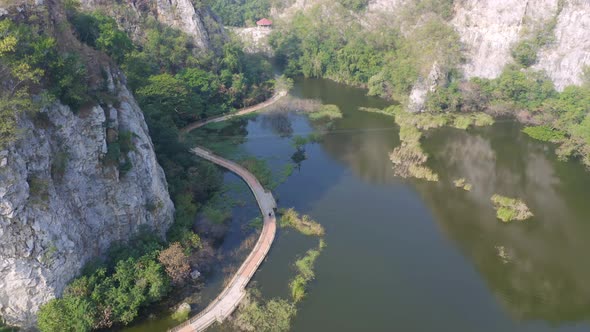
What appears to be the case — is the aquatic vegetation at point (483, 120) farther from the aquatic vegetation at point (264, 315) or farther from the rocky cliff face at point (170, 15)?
the aquatic vegetation at point (264, 315)

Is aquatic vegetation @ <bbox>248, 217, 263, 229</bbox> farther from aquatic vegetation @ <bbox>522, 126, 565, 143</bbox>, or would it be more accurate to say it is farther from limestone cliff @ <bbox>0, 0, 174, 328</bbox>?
aquatic vegetation @ <bbox>522, 126, 565, 143</bbox>

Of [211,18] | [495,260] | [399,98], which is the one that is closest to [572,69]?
[399,98]

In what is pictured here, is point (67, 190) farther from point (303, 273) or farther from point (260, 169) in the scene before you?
point (260, 169)

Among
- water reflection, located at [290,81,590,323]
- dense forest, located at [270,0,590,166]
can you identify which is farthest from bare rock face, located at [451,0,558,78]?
water reflection, located at [290,81,590,323]

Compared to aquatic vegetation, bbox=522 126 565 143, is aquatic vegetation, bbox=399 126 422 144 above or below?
above

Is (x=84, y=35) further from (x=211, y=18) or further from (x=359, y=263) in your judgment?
(x=211, y=18)

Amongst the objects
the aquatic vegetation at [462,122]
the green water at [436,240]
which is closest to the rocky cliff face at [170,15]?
the green water at [436,240]
